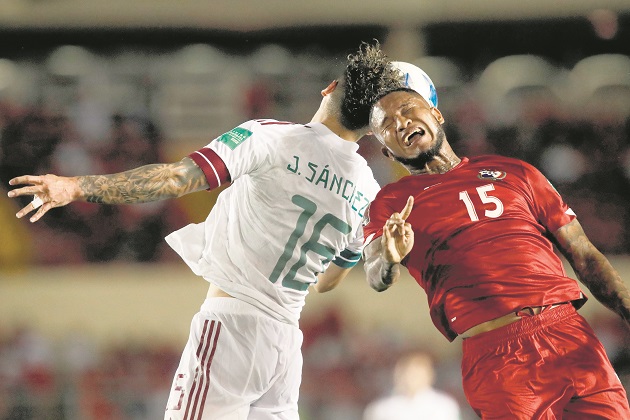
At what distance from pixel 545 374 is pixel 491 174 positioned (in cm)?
94

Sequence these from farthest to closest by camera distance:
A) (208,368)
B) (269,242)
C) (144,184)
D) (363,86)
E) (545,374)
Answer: (363,86), (269,242), (208,368), (144,184), (545,374)

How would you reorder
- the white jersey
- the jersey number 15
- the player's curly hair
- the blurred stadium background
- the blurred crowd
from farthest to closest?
the blurred stadium background → the blurred crowd → the player's curly hair → the white jersey → the jersey number 15

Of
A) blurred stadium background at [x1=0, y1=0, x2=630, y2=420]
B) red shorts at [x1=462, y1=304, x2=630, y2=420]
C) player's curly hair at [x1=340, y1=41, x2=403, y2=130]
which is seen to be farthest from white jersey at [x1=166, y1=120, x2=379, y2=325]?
blurred stadium background at [x1=0, y1=0, x2=630, y2=420]

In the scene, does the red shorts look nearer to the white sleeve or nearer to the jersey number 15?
the jersey number 15

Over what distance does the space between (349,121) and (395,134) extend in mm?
575

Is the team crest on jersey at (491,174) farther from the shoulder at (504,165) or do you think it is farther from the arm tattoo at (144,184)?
the arm tattoo at (144,184)

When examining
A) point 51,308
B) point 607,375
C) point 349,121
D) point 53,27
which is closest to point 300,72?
point 53,27

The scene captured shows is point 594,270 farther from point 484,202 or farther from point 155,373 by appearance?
point 155,373

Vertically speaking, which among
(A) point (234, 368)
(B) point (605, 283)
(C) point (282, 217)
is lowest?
(A) point (234, 368)

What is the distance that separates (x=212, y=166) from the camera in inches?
165

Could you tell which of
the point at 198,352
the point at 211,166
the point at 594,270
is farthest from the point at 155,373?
the point at 594,270

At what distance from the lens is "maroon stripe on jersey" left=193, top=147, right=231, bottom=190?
13.7 ft

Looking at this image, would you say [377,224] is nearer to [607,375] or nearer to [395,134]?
[395,134]

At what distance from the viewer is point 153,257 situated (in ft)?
38.7
